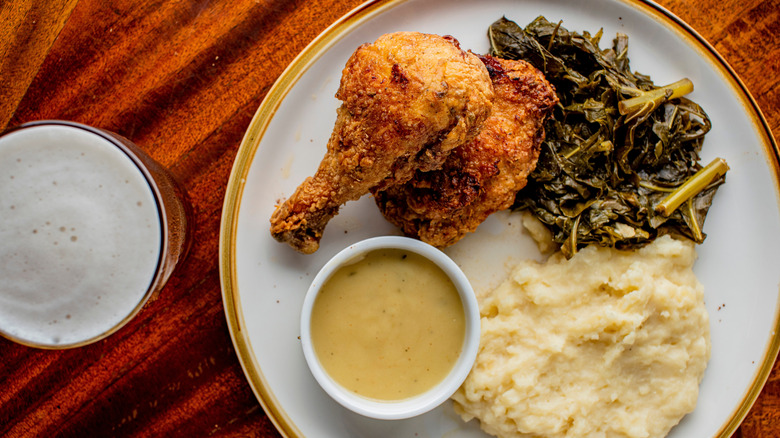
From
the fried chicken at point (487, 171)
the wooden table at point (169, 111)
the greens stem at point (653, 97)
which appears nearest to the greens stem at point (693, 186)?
the greens stem at point (653, 97)

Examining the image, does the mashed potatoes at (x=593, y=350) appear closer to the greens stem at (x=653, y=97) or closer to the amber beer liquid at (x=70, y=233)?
the greens stem at (x=653, y=97)

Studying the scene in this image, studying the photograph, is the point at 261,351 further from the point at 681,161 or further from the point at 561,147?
the point at 681,161

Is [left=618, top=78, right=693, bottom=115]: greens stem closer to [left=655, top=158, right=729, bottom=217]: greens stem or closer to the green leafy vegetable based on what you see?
the green leafy vegetable

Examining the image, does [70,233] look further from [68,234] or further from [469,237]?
[469,237]

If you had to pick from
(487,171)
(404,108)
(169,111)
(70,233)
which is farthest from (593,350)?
(169,111)

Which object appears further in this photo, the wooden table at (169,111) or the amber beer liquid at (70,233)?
the wooden table at (169,111)

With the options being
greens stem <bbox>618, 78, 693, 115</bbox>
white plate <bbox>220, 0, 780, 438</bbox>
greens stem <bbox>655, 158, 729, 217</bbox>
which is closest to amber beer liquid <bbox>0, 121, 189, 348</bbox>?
white plate <bbox>220, 0, 780, 438</bbox>
